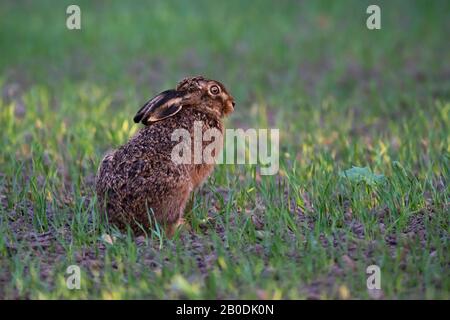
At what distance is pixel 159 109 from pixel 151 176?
56 cm

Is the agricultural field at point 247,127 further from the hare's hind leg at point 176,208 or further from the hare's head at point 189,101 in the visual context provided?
the hare's head at point 189,101

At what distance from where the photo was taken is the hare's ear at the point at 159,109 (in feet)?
19.0

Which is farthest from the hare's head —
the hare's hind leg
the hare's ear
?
the hare's hind leg

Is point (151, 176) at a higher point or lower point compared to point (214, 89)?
lower

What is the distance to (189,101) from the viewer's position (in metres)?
6.04

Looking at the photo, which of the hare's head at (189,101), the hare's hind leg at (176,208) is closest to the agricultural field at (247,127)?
the hare's hind leg at (176,208)

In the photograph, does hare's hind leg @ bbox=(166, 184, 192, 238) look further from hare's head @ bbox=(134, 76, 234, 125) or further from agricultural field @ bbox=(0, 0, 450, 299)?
hare's head @ bbox=(134, 76, 234, 125)

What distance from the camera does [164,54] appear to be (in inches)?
491

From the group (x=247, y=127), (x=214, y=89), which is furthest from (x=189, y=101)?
(x=247, y=127)

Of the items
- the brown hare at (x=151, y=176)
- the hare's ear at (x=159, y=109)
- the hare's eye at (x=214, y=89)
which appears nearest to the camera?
the brown hare at (x=151, y=176)

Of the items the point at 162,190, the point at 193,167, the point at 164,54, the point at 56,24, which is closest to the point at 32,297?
the point at 162,190

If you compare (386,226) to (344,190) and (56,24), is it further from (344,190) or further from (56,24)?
(56,24)

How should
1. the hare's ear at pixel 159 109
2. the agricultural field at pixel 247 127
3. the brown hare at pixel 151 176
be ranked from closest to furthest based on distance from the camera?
the agricultural field at pixel 247 127 < the brown hare at pixel 151 176 < the hare's ear at pixel 159 109

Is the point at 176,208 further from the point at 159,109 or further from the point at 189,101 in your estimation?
the point at 189,101
